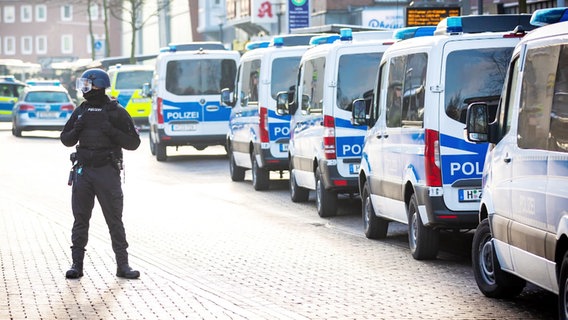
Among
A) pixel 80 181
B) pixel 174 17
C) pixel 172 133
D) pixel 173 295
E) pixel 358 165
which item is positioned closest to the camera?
pixel 173 295

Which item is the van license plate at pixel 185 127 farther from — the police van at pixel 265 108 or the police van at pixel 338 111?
the police van at pixel 338 111

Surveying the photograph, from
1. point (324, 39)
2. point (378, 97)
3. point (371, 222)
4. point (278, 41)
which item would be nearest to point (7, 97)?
point (278, 41)

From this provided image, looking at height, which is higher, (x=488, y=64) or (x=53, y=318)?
(x=488, y=64)

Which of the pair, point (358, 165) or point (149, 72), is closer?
point (358, 165)

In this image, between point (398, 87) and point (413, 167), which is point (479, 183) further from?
point (398, 87)

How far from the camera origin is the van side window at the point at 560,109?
8828 millimetres

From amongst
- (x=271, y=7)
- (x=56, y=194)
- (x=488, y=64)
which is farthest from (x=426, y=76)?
(x=271, y=7)

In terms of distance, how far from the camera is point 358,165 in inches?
709

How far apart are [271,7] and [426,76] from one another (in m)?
47.5

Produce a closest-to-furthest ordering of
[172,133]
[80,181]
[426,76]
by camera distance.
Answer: [80,181], [426,76], [172,133]

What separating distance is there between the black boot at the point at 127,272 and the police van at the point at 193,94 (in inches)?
751

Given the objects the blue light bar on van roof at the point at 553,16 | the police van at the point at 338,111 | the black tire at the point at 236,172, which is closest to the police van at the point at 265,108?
the black tire at the point at 236,172

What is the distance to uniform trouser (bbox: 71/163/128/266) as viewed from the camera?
12383 millimetres

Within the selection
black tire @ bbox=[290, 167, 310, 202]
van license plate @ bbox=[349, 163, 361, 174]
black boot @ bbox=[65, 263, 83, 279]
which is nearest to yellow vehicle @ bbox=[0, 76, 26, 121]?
black tire @ bbox=[290, 167, 310, 202]
